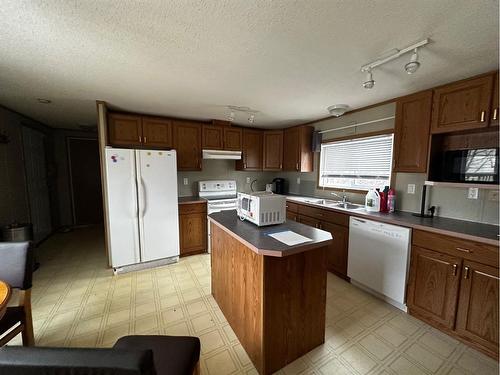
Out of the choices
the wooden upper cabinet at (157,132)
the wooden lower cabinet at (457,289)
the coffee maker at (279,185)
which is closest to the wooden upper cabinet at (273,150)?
the coffee maker at (279,185)

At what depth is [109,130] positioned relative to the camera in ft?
9.66

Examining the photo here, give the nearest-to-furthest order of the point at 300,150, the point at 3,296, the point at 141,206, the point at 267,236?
the point at 3,296
the point at 267,236
the point at 141,206
the point at 300,150

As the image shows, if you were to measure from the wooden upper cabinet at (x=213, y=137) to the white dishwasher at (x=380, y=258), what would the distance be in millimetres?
2474

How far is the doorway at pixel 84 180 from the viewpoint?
Result: 4.81 metres

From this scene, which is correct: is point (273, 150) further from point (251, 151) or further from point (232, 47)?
point (232, 47)

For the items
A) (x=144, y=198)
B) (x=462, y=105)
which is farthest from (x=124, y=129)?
(x=462, y=105)


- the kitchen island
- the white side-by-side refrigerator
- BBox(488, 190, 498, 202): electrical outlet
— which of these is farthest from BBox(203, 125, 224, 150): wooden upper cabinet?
BBox(488, 190, 498, 202): electrical outlet

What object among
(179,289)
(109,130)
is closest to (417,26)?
(179,289)

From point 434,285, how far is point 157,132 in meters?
3.80

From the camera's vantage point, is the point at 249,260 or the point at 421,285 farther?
the point at 421,285

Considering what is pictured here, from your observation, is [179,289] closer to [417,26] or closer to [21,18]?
[21,18]

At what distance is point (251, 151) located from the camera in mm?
4113

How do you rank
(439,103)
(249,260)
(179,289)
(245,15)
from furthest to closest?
(179,289) → (439,103) → (249,260) → (245,15)

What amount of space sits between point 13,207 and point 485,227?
224 inches
